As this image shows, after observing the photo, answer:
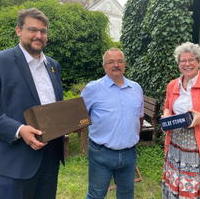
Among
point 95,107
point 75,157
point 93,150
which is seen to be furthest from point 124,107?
point 75,157

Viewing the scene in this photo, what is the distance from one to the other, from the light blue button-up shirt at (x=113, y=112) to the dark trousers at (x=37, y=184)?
516 millimetres

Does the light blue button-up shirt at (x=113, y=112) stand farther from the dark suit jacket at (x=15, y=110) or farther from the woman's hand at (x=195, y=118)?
the dark suit jacket at (x=15, y=110)

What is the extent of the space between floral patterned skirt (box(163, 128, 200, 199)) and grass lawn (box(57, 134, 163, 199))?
121 cm

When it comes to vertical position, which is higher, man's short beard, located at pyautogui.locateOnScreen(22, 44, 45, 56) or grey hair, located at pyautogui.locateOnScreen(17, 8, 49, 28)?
grey hair, located at pyautogui.locateOnScreen(17, 8, 49, 28)

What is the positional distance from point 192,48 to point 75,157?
3.33 metres

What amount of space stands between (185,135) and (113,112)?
694mm

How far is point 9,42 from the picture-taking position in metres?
10.0

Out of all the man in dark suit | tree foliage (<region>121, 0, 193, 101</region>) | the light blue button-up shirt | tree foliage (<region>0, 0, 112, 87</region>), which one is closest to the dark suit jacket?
the man in dark suit

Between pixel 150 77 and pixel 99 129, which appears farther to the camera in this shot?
pixel 150 77

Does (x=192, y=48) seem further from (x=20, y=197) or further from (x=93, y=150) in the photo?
(x=20, y=197)

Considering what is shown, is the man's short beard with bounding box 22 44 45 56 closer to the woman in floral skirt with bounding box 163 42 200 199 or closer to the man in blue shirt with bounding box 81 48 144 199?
the man in blue shirt with bounding box 81 48 144 199

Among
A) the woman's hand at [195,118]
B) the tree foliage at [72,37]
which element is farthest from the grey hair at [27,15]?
the tree foliage at [72,37]

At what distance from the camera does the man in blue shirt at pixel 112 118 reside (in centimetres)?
310

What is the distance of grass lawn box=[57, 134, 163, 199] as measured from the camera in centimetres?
446
